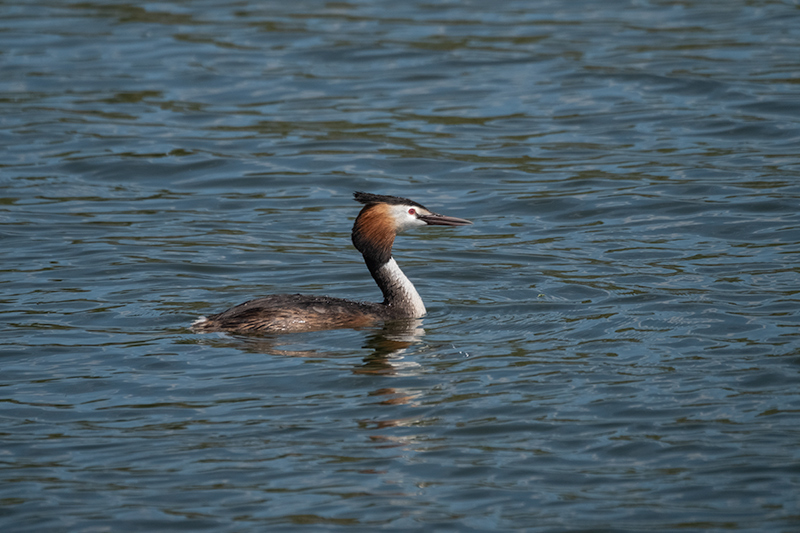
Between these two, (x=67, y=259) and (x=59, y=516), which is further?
(x=67, y=259)

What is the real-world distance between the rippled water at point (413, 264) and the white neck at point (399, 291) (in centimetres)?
19

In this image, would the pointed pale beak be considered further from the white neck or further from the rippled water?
the rippled water

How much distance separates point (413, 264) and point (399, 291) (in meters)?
1.80

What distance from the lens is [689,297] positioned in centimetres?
922

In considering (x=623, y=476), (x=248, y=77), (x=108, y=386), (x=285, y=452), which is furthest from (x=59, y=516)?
(x=248, y=77)

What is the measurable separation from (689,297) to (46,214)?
23.4 feet

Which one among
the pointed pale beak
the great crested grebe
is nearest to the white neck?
the great crested grebe

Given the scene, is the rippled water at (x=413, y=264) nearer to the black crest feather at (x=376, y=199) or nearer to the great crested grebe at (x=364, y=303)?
the great crested grebe at (x=364, y=303)

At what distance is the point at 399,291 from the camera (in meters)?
9.15

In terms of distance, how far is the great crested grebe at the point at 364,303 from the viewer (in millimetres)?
8633

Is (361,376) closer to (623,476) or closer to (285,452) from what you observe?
(285,452)

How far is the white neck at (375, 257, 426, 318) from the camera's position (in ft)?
30.0

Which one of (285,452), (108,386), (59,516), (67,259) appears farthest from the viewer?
(67,259)

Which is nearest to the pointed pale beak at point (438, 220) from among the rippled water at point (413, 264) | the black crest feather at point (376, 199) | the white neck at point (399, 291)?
the black crest feather at point (376, 199)
